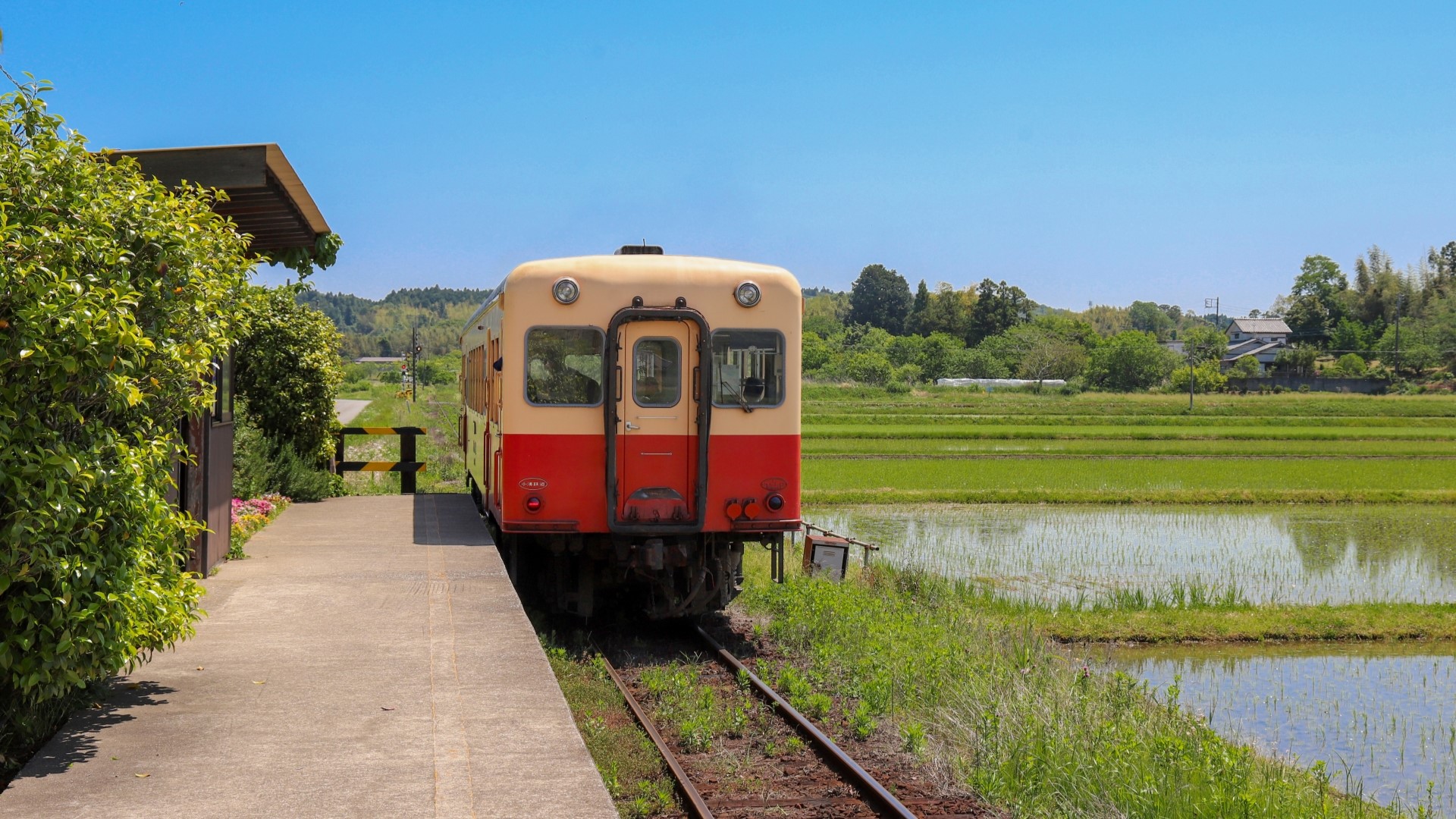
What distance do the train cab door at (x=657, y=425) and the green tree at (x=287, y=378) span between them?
8571mm

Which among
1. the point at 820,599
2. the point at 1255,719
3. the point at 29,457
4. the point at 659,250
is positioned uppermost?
the point at 659,250

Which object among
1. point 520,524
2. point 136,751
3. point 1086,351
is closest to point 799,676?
point 520,524

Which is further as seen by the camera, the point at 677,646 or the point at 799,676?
the point at 677,646

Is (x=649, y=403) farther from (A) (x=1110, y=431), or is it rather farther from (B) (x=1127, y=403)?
(B) (x=1127, y=403)

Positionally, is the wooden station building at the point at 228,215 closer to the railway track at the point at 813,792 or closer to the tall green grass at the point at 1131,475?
the railway track at the point at 813,792

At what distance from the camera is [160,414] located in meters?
5.92

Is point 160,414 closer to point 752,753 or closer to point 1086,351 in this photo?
point 752,753

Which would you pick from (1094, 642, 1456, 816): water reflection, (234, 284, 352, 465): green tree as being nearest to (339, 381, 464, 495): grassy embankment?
(234, 284, 352, 465): green tree

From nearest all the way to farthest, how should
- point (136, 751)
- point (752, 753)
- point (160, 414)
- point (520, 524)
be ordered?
1. point (136, 751)
2. point (160, 414)
3. point (752, 753)
4. point (520, 524)

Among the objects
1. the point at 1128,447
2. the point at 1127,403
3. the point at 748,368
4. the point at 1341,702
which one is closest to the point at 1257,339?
the point at 1127,403

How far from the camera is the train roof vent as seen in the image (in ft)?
35.6

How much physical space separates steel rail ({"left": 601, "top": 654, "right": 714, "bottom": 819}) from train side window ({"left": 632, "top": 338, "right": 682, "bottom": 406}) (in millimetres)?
2109

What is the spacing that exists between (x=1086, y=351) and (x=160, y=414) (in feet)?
369

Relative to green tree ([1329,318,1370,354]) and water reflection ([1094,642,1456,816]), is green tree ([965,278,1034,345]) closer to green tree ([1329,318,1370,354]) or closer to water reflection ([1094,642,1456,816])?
green tree ([1329,318,1370,354])
